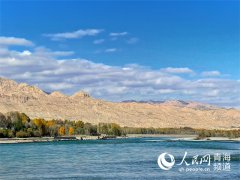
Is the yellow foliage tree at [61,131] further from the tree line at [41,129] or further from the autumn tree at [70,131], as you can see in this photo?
the autumn tree at [70,131]

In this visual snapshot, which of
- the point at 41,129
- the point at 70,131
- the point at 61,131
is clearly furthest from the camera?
the point at 70,131

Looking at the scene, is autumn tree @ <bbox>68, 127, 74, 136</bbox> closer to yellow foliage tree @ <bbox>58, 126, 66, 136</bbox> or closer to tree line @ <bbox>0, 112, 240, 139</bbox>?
tree line @ <bbox>0, 112, 240, 139</bbox>

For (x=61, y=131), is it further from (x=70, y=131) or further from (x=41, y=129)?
(x=41, y=129)

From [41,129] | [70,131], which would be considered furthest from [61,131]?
[41,129]

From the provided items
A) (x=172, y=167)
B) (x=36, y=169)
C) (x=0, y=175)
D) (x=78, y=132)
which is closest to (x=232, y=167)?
(x=172, y=167)

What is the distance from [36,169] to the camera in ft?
156

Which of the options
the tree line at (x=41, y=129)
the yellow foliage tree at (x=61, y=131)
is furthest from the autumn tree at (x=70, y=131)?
the yellow foliage tree at (x=61, y=131)

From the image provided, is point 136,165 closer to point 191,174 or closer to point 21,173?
point 191,174

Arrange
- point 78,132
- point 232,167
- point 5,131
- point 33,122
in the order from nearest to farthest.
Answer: point 232,167 < point 5,131 < point 33,122 < point 78,132

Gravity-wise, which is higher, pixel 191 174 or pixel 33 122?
pixel 33 122

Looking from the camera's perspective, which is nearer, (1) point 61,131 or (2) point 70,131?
(1) point 61,131

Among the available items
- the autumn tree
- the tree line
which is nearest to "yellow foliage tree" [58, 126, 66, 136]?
the tree line

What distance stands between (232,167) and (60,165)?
17.4 m

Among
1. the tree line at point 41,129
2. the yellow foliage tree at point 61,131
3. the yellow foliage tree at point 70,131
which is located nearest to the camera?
the tree line at point 41,129
